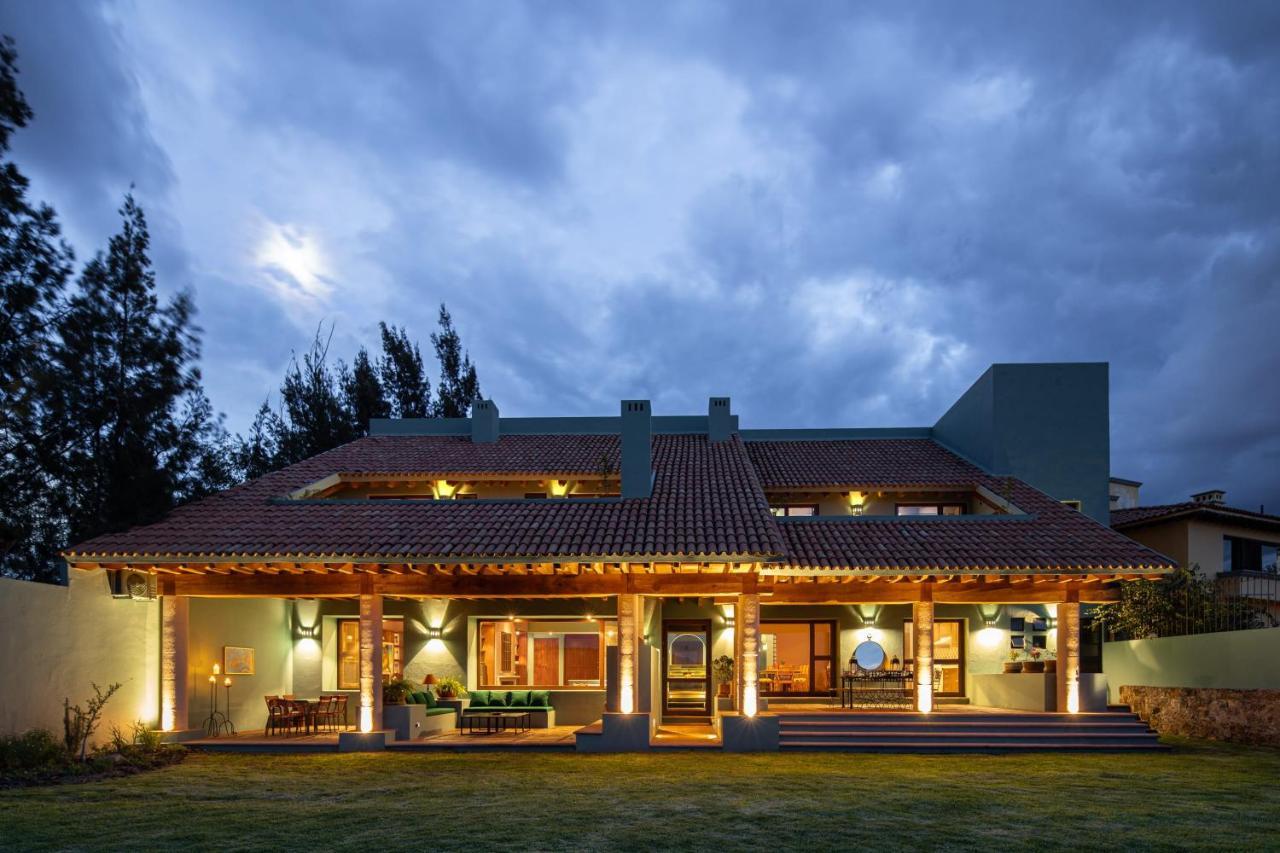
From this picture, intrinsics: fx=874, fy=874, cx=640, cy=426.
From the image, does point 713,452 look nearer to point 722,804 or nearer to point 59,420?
point 722,804

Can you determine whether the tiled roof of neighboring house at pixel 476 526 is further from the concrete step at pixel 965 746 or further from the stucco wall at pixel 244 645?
the concrete step at pixel 965 746

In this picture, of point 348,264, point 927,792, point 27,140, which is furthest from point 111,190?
point 348,264

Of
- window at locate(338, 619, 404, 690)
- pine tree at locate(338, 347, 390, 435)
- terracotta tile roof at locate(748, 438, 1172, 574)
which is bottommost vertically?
window at locate(338, 619, 404, 690)

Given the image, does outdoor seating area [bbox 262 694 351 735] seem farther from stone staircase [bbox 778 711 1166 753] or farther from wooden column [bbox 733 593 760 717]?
stone staircase [bbox 778 711 1166 753]

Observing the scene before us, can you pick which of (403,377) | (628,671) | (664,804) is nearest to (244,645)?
(628,671)

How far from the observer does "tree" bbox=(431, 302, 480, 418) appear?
38.7 m

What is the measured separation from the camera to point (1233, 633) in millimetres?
15516

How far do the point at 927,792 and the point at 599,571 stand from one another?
617 cm

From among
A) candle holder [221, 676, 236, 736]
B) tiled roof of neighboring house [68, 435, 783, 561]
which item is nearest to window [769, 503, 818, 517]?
tiled roof of neighboring house [68, 435, 783, 561]

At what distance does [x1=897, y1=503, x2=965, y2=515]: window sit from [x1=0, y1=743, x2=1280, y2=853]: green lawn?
789 cm

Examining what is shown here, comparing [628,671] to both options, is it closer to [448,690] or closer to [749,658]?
[749,658]

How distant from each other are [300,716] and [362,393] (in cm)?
2147

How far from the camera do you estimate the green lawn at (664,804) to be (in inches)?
318

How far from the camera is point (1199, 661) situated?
54.5ft
